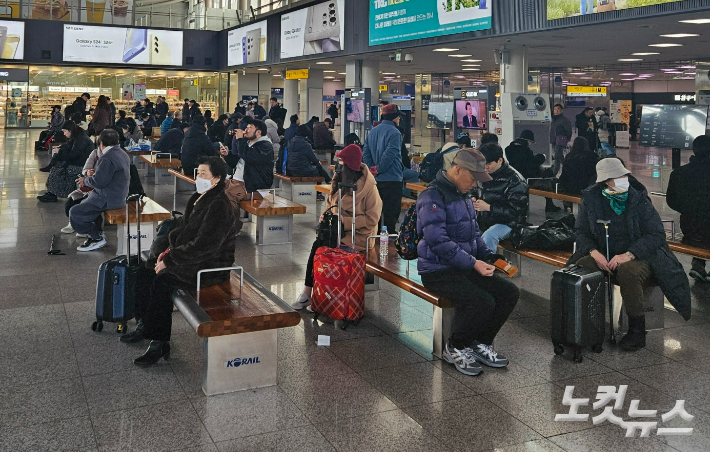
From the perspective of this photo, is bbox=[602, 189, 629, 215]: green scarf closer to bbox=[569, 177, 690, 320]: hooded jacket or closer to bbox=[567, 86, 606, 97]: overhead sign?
bbox=[569, 177, 690, 320]: hooded jacket

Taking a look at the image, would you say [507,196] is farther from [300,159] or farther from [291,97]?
[291,97]

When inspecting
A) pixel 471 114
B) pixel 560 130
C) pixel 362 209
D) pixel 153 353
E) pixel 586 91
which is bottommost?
pixel 153 353

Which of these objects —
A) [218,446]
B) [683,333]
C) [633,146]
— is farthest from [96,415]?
[633,146]

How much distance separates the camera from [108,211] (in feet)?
28.2

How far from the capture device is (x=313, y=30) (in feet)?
64.3

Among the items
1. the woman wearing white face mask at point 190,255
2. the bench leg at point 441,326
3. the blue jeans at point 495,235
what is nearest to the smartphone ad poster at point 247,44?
the blue jeans at point 495,235

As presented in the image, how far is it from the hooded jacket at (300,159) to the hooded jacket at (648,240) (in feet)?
25.4

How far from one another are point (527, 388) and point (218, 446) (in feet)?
6.62

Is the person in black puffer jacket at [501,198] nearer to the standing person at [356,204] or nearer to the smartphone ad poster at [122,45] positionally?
the standing person at [356,204]

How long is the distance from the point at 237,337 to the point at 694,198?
15.7 feet

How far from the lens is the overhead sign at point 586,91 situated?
29.0 metres

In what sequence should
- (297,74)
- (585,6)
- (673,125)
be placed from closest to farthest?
1. (585,6)
2. (673,125)
3. (297,74)

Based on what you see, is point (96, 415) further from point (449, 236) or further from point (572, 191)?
point (572, 191)

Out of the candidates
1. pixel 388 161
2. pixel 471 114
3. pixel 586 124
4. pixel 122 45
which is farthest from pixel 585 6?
pixel 122 45
